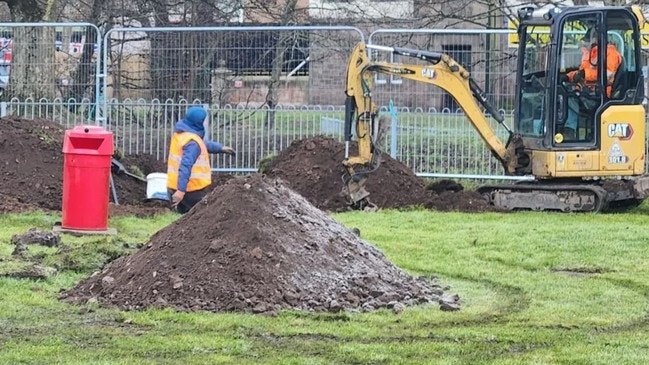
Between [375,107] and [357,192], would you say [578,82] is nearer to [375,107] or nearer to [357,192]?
[375,107]

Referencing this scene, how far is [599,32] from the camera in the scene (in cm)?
1641

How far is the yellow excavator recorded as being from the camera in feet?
54.4

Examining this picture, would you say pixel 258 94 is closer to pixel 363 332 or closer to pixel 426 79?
pixel 426 79

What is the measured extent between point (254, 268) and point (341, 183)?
8348 millimetres

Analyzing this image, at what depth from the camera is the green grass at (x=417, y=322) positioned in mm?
7773

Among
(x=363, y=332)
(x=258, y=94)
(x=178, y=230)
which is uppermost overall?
(x=258, y=94)

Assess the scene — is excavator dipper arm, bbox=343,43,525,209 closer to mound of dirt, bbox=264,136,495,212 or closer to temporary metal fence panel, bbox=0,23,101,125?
mound of dirt, bbox=264,136,495,212

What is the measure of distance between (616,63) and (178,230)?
351 inches

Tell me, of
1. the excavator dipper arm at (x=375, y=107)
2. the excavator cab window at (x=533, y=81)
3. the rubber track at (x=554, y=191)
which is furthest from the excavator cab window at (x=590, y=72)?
the excavator dipper arm at (x=375, y=107)

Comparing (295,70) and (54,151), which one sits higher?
(295,70)

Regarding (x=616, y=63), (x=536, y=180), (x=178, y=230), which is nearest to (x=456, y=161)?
(x=536, y=180)

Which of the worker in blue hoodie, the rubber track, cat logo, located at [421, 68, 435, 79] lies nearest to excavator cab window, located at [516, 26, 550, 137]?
the rubber track

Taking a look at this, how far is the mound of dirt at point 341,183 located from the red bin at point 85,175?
4006mm

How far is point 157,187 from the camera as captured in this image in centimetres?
1745
